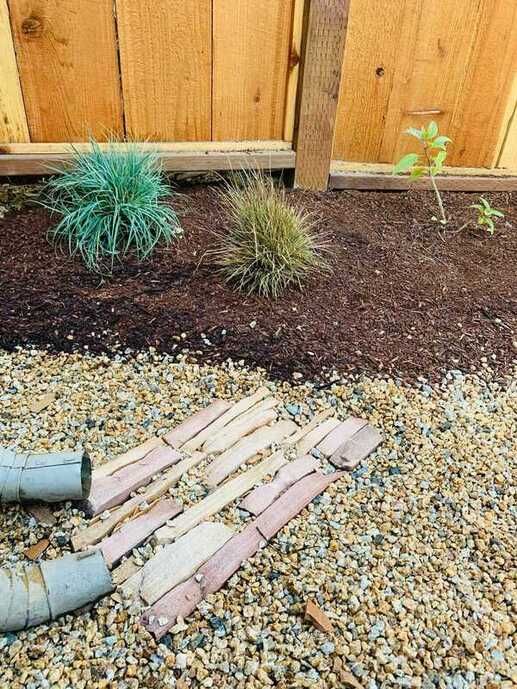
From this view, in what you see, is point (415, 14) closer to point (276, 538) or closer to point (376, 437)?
point (376, 437)

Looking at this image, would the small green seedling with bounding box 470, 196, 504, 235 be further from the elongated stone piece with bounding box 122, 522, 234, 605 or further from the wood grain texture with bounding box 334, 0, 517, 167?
the elongated stone piece with bounding box 122, 522, 234, 605

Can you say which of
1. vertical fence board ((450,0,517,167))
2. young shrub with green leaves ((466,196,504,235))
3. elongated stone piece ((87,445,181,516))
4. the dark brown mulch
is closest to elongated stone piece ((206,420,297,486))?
elongated stone piece ((87,445,181,516))

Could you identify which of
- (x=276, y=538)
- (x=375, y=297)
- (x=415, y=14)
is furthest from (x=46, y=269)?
(x=415, y=14)

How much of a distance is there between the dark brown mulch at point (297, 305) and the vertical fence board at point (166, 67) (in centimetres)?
45

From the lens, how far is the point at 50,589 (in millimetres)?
1200

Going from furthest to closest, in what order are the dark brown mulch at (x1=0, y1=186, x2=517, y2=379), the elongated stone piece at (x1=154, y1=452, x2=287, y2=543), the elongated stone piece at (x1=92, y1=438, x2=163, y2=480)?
the dark brown mulch at (x1=0, y1=186, x2=517, y2=379) < the elongated stone piece at (x1=92, y1=438, x2=163, y2=480) < the elongated stone piece at (x1=154, y1=452, x2=287, y2=543)

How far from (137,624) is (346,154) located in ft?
7.98

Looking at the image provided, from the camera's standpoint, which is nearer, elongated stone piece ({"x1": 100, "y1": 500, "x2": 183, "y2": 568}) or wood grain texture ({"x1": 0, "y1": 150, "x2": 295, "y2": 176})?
elongated stone piece ({"x1": 100, "y1": 500, "x2": 183, "y2": 568})

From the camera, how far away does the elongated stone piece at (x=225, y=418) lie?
1650 millimetres

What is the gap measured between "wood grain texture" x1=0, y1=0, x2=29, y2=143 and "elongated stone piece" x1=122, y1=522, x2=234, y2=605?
2011 mm

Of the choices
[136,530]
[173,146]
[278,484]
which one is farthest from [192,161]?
[136,530]

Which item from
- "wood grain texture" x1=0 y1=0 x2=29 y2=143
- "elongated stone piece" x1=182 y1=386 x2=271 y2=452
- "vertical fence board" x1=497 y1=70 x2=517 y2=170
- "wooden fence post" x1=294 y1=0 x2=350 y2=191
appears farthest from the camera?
"vertical fence board" x1=497 y1=70 x2=517 y2=170

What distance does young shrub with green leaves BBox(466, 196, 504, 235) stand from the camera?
2.61 meters

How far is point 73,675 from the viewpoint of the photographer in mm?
1135
